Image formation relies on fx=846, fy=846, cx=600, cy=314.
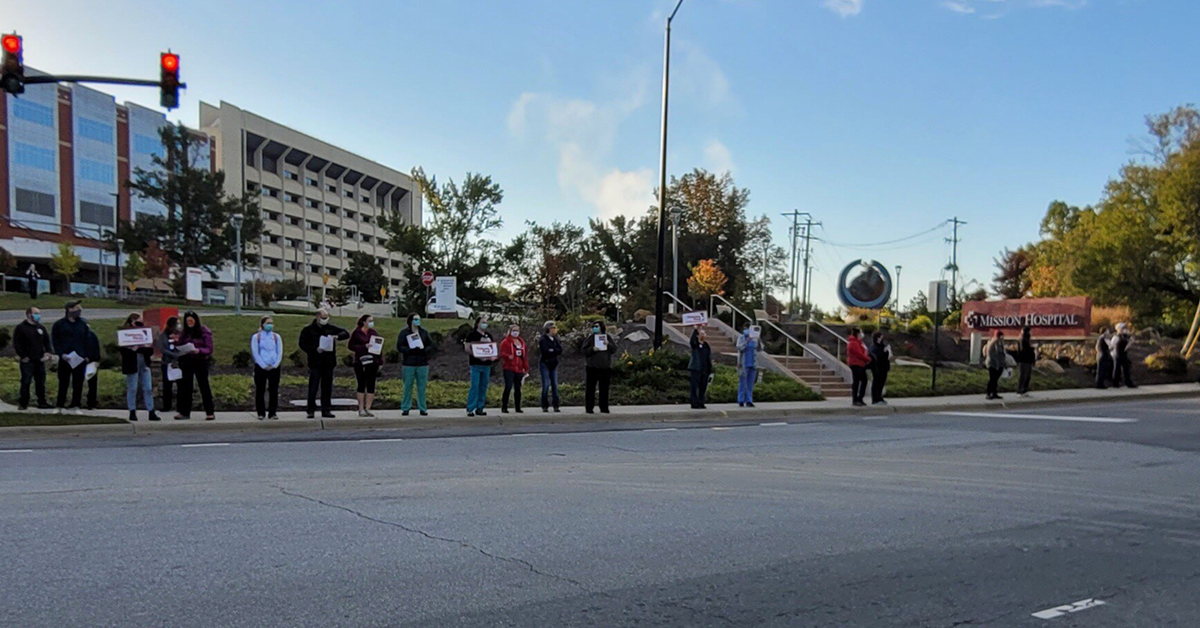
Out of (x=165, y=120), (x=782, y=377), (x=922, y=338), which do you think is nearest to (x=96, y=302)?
(x=782, y=377)

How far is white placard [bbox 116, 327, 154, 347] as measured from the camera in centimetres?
1286

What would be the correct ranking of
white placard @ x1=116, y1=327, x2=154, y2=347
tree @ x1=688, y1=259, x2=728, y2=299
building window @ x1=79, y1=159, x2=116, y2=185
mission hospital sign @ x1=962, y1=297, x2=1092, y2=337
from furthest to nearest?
building window @ x1=79, y1=159, x2=116, y2=185, tree @ x1=688, y1=259, x2=728, y2=299, mission hospital sign @ x1=962, y1=297, x2=1092, y2=337, white placard @ x1=116, y1=327, x2=154, y2=347

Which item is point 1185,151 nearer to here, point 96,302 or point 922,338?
point 922,338

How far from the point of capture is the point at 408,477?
329 inches

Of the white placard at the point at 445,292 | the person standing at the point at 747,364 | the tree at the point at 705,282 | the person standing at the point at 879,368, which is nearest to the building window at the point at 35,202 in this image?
the white placard at the point at 445,292

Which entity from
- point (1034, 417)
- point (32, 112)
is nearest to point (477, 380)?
point (1034, 417)

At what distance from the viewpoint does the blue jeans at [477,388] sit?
580 inches

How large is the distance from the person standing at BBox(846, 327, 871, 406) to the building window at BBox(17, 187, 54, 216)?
72.0 m

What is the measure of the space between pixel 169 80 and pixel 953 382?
1967 cm

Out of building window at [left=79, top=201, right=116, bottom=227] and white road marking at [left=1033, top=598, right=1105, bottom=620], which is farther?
building window at [left=79, top=201, right=116, bottom=227]

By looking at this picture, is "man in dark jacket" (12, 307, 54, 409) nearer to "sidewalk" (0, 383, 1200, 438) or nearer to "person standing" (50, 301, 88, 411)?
"person standing" (50, 301, 88, 411)

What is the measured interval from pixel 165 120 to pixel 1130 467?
90.4 m

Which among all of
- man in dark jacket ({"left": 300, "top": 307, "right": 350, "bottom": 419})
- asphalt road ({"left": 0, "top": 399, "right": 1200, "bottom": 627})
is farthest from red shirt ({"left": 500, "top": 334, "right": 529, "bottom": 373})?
asphalt road ({"left": 0, "top": 399, "right": 1200, "bottom": 627})

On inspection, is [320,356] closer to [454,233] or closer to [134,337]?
[134,337]
